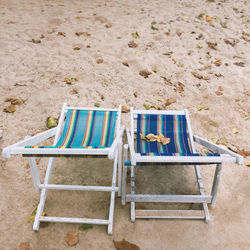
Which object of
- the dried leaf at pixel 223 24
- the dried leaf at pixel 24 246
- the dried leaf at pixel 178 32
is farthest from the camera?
the dried leaf at pixel 223 24

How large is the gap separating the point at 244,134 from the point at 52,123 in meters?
2.42

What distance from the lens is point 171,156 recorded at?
1652 millimetres

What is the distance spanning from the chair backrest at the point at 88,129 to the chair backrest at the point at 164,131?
301 millimetres

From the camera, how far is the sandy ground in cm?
208

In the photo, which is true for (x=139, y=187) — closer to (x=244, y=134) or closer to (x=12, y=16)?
(x=244, y=134)

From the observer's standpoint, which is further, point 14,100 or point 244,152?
point 14,100

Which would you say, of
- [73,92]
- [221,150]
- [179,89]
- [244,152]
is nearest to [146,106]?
[179,89]

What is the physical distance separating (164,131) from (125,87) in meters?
1.43

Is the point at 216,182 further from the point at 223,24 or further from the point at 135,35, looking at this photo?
the point at 223,24

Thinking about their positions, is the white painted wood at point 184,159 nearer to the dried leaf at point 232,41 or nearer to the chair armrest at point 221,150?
the chair armrest at point 221,150

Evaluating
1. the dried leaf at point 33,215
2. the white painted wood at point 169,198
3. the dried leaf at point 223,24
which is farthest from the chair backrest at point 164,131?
the dried leaf at point 223,24

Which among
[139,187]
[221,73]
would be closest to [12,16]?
[221,73]

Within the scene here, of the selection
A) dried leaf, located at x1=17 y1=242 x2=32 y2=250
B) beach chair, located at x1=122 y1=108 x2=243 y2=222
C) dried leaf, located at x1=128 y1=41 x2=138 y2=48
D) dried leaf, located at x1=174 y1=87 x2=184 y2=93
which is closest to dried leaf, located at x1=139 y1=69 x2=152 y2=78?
dried leaf, located at x1=174 y1=87 x2=184 y2=93

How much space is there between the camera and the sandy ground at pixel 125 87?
2.08 meters
